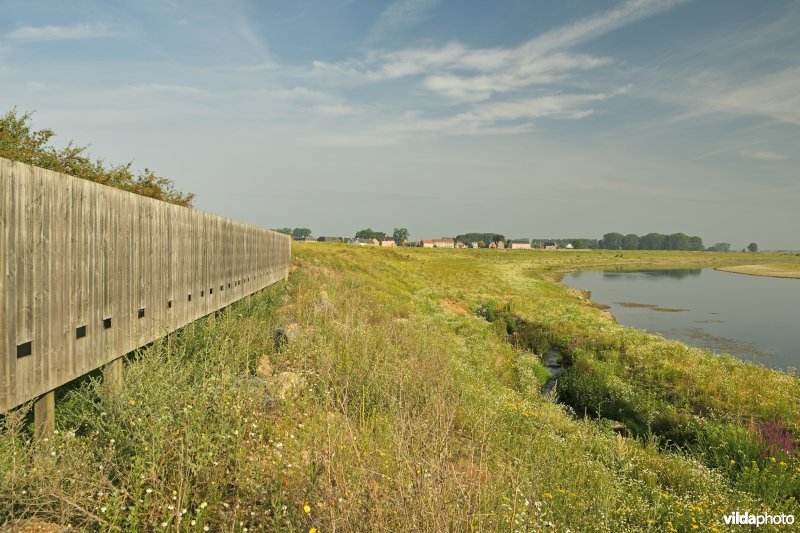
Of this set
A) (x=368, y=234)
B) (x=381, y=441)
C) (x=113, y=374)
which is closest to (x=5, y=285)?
(x=113, y=374)

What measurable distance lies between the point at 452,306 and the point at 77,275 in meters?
21.8

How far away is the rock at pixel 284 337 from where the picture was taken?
8.19 m

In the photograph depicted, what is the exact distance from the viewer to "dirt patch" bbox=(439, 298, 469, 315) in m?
24.4

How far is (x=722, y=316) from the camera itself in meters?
28.8

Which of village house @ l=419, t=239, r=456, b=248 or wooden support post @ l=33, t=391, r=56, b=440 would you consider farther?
village house @ l=419, t=239, r=456, b=248

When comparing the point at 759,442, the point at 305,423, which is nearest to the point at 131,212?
the point at 305,423

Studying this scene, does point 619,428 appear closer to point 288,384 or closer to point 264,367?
point 288,384

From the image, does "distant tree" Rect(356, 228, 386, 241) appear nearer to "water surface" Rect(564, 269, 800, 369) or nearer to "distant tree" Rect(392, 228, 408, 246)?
"distant tree" Rect(392, 228, 408, 246)

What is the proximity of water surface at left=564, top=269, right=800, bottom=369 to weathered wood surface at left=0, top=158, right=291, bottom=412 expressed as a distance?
19.8m

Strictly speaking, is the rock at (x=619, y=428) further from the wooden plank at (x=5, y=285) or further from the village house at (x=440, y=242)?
the village house at (x=440, y=242)

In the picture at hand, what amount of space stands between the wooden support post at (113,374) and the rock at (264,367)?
1.78 meters

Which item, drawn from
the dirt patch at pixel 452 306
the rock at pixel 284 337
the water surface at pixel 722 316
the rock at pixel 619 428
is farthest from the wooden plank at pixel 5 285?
the water surface at pixel 722 316

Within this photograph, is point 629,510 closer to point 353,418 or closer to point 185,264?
point 353,418

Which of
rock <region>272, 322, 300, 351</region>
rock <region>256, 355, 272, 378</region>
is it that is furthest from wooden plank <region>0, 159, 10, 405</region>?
rock <region>272, 322, 300, 351</region>
